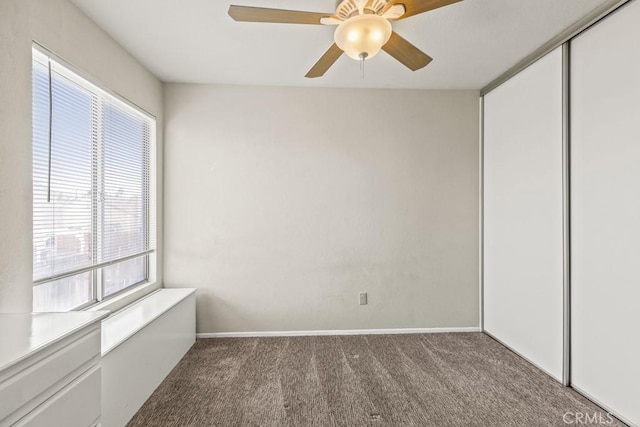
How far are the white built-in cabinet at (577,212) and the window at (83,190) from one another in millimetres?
3352

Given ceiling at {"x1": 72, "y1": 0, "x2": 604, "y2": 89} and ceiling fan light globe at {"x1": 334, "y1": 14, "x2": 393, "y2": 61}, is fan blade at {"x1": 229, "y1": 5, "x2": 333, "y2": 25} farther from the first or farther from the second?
ceiling at {"x1": 72, "y1": 0, "x2": 604, "y2": 89}

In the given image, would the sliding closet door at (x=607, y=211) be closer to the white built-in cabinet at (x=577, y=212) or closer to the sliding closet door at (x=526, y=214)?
the white built-in cabinet at (x=577, y=212)

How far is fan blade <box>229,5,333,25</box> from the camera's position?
5.28 ft

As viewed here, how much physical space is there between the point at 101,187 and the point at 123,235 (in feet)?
1.60

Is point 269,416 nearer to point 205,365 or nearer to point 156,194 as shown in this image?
point 205,365

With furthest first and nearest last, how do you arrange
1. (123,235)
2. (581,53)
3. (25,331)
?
(123,235), (581,53), (25,331)

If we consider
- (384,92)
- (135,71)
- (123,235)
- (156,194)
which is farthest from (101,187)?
(384,92)

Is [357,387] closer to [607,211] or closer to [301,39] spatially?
[607,211]

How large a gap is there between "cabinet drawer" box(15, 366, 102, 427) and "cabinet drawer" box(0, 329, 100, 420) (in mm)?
34

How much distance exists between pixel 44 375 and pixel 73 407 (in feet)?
0.83

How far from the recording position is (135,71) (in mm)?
2865

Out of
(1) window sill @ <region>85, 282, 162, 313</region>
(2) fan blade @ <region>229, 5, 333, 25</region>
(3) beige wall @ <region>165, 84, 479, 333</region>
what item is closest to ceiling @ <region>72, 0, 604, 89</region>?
(3) beige wall @ <region>165, 84, 479, 333</region>

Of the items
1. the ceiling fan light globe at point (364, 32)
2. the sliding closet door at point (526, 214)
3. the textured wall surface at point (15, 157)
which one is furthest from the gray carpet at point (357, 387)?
the ceiling fan light globe at point (364, 32)

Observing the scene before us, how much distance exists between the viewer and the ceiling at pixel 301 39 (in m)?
2.16
